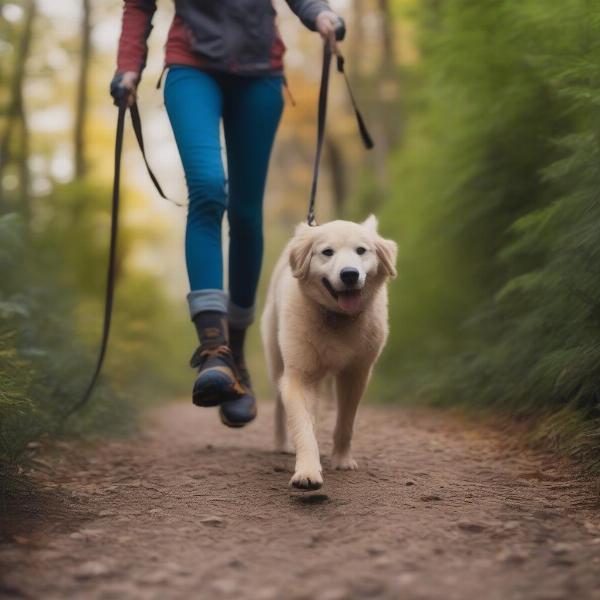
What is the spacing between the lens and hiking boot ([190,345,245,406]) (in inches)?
135

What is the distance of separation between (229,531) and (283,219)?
904 inches

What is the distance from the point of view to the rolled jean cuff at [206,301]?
12.2ft

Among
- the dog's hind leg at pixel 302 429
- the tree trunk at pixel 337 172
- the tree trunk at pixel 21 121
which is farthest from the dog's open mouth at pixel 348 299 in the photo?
the tree trunk at pixel 337 172

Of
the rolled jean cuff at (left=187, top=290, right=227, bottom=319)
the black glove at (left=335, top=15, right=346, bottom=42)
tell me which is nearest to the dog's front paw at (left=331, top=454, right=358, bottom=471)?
the rolled jean cuff at (left=187, top=290, right=227, bottom=319)

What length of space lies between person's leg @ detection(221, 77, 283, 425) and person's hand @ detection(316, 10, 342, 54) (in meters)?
0.33

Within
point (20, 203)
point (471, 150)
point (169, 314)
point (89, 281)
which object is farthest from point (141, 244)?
point (471, 150)

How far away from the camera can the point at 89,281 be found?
11805 millimetres

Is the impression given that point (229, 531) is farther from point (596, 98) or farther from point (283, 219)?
point (283, 219)

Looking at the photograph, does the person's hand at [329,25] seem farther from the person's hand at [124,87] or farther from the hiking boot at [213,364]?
the hiking boot at [213,364]

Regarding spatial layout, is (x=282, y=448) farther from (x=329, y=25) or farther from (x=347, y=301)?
(x=329, y=25)

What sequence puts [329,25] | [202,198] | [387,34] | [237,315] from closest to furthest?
1. [202,198]
2. [329,25]
3. [237,315]
4. [387,34]

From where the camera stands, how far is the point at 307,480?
3021 millimetres

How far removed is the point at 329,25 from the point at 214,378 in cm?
180

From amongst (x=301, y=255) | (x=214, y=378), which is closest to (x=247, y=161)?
(x=301, y=255)
